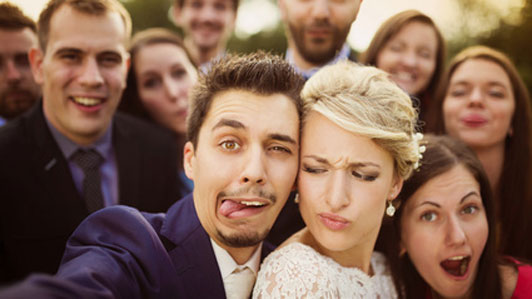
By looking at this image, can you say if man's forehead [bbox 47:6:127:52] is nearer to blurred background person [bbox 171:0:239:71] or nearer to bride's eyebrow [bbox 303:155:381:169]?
bride's eyebrow [bbox 303:155:381:169]

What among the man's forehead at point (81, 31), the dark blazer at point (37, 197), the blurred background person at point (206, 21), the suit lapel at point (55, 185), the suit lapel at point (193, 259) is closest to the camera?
the suit lapel at point (193, 259)

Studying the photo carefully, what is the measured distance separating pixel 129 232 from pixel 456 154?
2.39m

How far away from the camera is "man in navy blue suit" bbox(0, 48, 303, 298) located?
246cm

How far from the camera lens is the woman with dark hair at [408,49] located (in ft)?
16.4

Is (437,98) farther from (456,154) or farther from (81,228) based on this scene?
(81,228)

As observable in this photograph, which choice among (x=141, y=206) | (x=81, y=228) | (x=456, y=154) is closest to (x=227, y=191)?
(x=81, y=228)

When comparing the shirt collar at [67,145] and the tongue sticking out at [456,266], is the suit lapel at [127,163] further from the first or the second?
the tongue sticking out at [456,266]

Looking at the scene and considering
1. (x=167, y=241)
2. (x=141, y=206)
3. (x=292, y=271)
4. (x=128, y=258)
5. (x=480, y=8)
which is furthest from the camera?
(x=480, y=8)

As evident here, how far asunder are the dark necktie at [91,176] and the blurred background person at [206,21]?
322 centimetres

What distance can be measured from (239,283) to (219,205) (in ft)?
1.72

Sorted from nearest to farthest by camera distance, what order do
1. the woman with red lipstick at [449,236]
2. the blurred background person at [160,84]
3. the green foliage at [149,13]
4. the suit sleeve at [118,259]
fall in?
the suit sleeve at [118,259] < the woman with red lipstick at [449,236] < the blurred background person at [160,84] < the green foliage at [149,13]

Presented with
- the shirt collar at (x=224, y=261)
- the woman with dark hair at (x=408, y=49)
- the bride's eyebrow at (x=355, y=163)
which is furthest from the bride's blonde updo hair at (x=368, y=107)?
the woman with dark hair at (x=408, y=49)

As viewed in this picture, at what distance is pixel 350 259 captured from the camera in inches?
117

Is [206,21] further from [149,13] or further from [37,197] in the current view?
[149,13]
